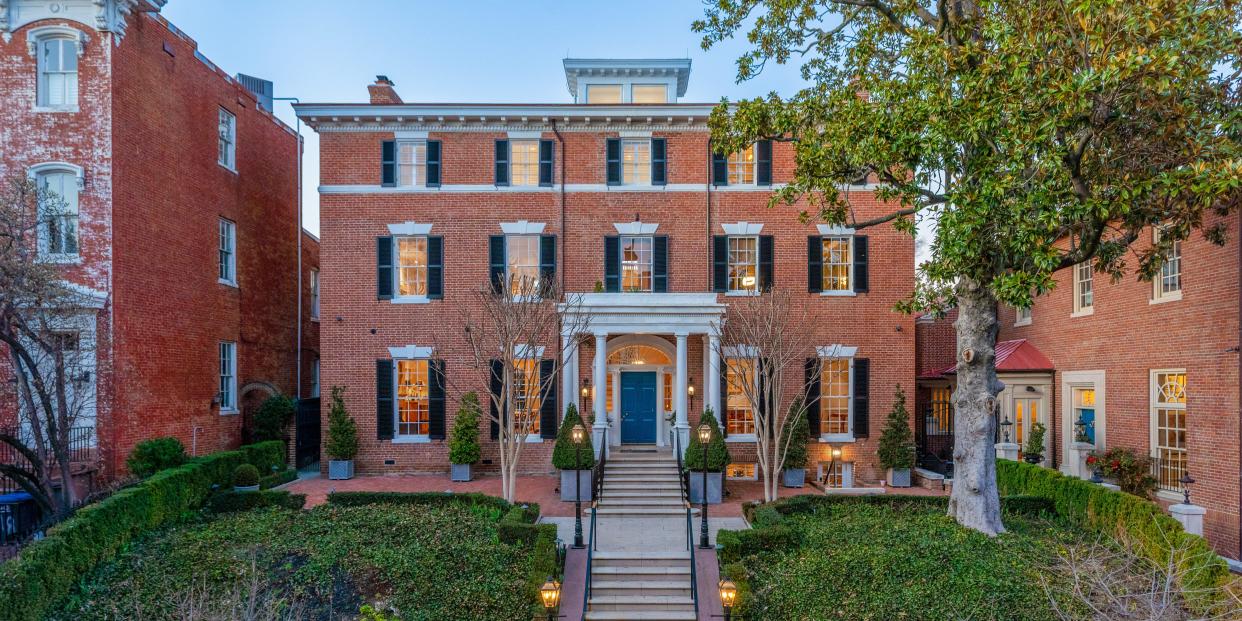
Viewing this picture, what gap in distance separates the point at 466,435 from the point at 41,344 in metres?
8.48

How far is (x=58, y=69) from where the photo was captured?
13.6 meters

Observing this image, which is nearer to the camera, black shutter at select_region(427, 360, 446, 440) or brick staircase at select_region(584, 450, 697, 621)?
brick staircase at select_region(584, 450, 697, 621)

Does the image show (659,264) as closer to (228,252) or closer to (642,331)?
(642,331)

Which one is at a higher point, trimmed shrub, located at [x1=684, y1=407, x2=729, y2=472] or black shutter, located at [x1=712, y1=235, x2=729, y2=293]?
black shutter, located at [x1=712, y1=235, x2=729, y2=293]

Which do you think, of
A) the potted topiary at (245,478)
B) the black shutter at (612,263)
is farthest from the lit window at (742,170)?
the potted topiary at (245,478)

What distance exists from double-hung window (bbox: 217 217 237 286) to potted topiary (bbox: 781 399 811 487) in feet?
52.3

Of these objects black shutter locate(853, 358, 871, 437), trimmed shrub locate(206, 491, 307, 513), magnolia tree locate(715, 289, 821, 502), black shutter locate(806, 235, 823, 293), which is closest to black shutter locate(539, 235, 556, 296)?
magnolia tree locate(715, 289, 821, 502)

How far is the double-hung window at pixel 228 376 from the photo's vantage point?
56.5 ft

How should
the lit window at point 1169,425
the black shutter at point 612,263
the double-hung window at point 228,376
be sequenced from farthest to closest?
the double-hung window at point 228,376 < the black shutter at point 612,263 < the lit window at point 1169,425

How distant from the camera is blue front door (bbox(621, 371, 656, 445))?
16.9 metres

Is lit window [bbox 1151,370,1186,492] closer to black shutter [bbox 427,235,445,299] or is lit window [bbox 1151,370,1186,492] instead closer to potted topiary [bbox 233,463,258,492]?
black shutter [bbox 427,235,445,299]

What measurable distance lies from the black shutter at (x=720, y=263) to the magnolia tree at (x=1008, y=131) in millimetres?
5116

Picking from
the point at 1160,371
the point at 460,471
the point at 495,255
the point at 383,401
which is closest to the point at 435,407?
the point at 383,401

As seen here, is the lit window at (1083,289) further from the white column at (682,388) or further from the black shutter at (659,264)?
the black shutter at (659,264)
